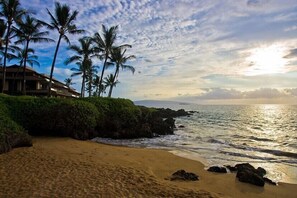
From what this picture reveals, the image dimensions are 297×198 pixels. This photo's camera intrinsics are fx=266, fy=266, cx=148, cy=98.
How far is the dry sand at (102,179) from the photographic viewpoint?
7.89 metres

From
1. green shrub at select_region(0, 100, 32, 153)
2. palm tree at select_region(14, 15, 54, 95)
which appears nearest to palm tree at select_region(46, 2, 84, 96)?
palm tree at select_region(14, 15, 54, 95)

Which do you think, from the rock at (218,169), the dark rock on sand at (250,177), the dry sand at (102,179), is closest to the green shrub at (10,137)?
the dry sand at (102,179)

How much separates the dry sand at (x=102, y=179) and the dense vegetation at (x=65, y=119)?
4176mm

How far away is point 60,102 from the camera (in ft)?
66.4

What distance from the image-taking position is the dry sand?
25.9 ft

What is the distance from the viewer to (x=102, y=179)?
907 centimetres

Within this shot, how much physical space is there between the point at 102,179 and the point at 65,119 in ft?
37.8

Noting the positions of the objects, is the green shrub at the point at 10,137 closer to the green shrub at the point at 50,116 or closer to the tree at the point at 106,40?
the green shrub at the point at 50,116

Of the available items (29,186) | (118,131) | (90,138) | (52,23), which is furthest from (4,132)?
(52,23)

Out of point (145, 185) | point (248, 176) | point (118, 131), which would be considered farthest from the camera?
point (118, 131)

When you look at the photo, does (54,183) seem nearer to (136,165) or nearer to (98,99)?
(136,165)

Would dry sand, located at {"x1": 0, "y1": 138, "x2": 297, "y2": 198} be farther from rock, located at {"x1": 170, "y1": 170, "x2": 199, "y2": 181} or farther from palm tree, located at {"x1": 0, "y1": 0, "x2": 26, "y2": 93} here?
palm tree, located at {"x1": 0, "y1": 0, "x2": 26, "y2": 93}

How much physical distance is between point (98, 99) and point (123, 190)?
56.5 feet

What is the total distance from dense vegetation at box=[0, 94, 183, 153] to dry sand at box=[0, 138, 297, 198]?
4176 mm
